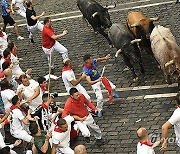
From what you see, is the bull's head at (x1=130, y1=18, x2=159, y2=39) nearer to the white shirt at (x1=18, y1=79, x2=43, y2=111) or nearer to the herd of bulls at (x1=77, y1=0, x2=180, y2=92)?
the herd of bulls at (x1=77, y1=0, x2=180, y2=92)

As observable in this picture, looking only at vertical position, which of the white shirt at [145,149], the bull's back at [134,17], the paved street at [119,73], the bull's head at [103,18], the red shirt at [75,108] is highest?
the white shirt at [145,149]

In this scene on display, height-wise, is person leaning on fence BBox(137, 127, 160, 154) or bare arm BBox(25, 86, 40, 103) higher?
person leaning on fence BBox(137, 127, 160, 154)

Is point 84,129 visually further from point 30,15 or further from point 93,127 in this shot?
point 30,15

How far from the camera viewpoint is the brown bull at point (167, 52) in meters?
12.5

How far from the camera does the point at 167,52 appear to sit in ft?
42.1

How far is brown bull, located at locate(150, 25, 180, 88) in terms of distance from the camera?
1252 cm

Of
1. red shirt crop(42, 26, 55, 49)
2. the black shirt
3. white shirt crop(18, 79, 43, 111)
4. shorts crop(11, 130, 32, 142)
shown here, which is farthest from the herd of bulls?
shorts crop(11, 130, 32, 142)

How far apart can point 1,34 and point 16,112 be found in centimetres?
583

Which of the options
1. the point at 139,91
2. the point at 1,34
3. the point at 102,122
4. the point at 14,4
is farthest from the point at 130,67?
the point at 14,4

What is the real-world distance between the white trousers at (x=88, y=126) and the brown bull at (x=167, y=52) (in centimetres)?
275

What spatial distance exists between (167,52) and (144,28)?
7.17ft

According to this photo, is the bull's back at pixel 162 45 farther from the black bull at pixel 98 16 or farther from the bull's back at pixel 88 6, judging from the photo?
the bull's back at pixel 88 6

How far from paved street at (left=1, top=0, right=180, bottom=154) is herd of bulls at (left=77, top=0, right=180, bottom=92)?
62 cm

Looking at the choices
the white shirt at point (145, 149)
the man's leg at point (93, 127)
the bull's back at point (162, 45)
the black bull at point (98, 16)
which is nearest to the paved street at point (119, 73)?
the man's leg at point (93, 127)
